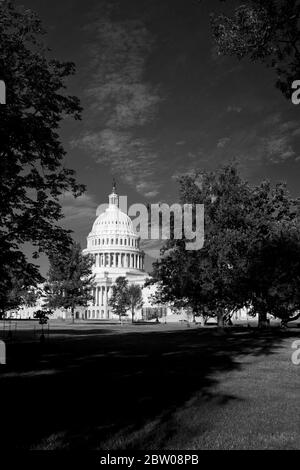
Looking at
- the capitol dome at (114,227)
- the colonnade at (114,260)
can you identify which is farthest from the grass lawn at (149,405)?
the capitol dome at (114,227)

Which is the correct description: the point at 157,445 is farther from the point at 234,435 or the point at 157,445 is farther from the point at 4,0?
the point at 4,0

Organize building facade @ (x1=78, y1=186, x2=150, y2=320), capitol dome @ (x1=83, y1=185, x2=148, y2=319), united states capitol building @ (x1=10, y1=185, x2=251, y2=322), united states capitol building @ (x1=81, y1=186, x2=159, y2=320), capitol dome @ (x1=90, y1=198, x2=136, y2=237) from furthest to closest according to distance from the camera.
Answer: capitol dome @ (x1=90, y1=198, x2=136, y2=237) → capitol dome @ (x1=83, y1=185, x2=148, y2=319) → building facade @ (x1=78, y1=186, x2=150, y2=320) → united states capitol building @ (x1=81, y1=186, x2=159, y2=320) → united states capitol building @ (x1=10, y1=185, x2=251, y2=322)

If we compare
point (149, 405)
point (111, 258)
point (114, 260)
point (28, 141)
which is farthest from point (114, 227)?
point (149, 405)

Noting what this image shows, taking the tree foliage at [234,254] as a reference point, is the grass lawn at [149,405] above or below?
below

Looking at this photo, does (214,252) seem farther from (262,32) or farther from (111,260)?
(111,260)

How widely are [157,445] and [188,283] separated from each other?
34413 mm

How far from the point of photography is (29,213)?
24109mm

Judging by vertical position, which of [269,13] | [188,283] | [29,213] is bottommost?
[188,283]

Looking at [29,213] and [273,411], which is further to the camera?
[29,213]

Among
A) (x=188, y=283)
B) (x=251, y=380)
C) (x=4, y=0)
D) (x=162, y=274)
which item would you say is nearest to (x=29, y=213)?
(x=4, y=0)

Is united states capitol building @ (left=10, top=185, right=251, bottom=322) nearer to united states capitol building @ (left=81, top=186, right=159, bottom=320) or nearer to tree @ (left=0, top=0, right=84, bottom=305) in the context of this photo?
united states capitol building @ (left=81, top=186, right=159, bottom=320)

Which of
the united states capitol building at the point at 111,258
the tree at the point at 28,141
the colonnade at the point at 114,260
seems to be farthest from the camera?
the colonnade at the point at 114,260

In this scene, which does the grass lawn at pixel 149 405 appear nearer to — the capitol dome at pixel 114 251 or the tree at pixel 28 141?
the tree at pixel 28 141

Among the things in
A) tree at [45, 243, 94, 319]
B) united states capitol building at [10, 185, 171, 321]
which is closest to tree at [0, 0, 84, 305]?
tree at [45, 243, 94, 319]
